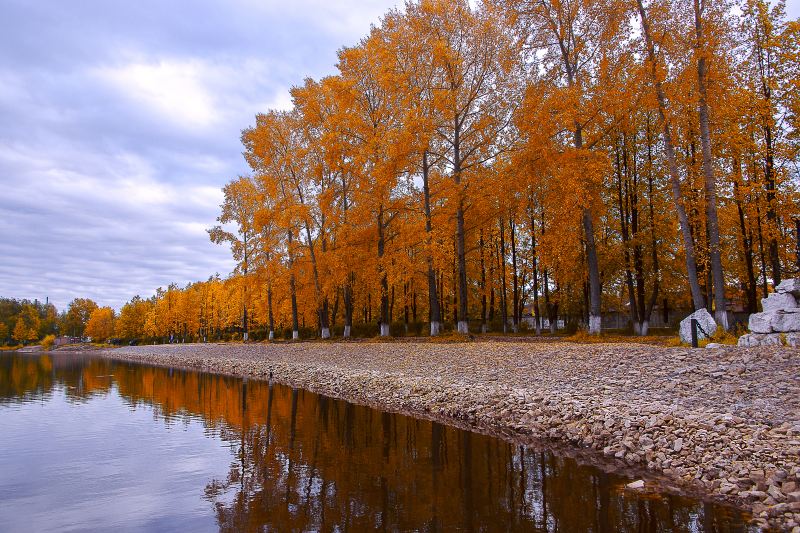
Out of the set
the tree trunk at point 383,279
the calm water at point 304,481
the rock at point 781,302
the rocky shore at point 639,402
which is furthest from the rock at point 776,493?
the tree trunk at point 383,279

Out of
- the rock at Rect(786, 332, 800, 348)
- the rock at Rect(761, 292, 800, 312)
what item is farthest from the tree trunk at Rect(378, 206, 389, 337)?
the rock at Rect(786, 332, 800, 348)

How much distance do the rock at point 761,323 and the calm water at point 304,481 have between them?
709cm

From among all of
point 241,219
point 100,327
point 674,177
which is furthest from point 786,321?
point 100,327

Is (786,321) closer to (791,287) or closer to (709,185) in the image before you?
(791,287)

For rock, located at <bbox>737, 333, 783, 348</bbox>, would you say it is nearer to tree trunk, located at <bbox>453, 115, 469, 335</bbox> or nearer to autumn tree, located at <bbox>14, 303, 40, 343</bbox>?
tree trunk, located at <bbox>453, 115, 469, 335</bbox>

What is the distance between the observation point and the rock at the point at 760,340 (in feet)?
36.9

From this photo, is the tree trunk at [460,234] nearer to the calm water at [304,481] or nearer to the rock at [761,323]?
the calm water at [304,481]

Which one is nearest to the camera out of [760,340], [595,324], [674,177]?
[760,340]

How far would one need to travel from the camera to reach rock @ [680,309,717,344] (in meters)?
13.1

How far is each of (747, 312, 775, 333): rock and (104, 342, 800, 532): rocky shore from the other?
1.27 meters

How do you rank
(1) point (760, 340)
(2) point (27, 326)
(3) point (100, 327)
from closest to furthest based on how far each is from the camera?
1. (1) point (760, 340)
2. (3) point (100, 327)
3. (2) point (27, 326)

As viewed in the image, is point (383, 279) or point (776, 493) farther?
point (383, 279)

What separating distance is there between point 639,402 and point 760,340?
455 cm

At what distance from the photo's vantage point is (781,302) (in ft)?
38.1
